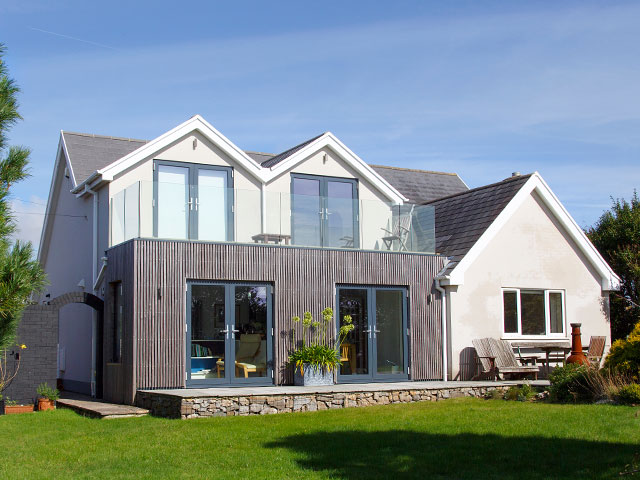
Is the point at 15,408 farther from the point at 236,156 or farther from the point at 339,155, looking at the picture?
the point at 339,155

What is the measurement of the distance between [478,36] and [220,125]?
693cm

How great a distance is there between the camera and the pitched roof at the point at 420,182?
1063 inches

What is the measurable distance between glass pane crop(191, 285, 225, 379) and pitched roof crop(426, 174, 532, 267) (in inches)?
252

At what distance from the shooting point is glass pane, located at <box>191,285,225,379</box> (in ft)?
54.2

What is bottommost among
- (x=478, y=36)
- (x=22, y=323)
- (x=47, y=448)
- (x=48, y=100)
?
(x=47, y=448)

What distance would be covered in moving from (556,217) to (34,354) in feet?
45.1

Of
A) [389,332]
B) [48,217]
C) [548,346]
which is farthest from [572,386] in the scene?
[48,217]

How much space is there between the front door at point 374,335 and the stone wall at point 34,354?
21.3 ft

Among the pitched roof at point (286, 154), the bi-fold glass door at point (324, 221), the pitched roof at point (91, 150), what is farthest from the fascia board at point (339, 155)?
the pitched roof at point (91, 150)

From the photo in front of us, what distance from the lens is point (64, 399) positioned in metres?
→ 17.7

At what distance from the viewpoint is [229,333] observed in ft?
55.1

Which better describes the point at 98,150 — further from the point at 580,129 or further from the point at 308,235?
the point at 580,129

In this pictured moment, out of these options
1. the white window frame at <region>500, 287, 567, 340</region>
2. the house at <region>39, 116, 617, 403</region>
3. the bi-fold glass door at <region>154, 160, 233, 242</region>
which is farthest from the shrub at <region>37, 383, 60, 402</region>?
the white window frame at <region>500, 287, 567, 340</region>

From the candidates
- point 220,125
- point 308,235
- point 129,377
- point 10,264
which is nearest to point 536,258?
point 308,235
